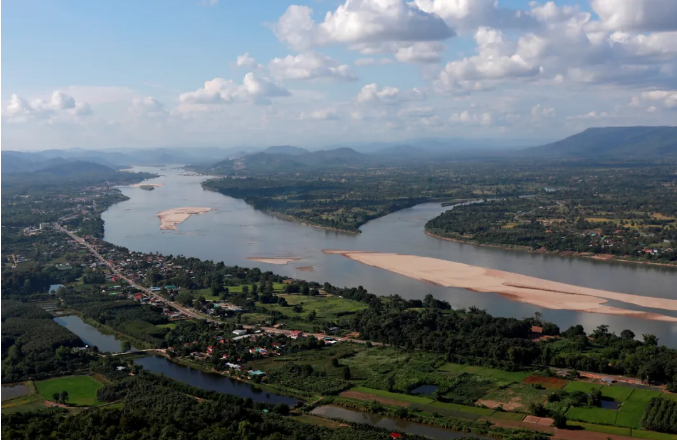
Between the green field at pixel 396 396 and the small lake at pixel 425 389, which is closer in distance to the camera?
the green field at pixel 396 396

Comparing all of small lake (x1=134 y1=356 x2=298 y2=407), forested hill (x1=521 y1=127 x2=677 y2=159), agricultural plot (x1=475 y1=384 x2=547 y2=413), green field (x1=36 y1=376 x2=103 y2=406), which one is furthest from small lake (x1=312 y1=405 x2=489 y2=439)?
forested hill (x1=521 y1=127 x2=677 y2=159)

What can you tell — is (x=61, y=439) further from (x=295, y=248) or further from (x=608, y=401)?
(x=295, y=248)

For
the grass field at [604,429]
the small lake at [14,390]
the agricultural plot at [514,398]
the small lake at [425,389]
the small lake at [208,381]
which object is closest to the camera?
the grass field at [604,429]

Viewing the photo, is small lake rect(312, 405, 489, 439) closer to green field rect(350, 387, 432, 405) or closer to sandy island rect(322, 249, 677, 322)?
green field rect(350, 387, 432, 405)

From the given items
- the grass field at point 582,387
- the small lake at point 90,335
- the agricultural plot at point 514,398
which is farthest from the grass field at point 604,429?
the small lake at point 90,335

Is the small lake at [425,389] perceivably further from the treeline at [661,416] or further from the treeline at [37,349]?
the treeline at [37,349]
